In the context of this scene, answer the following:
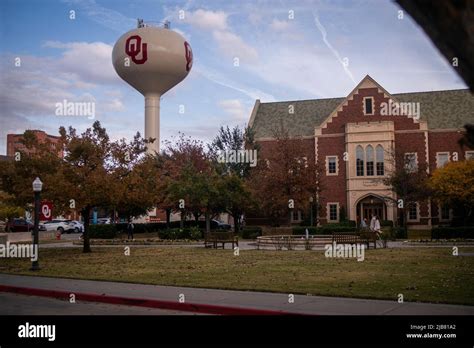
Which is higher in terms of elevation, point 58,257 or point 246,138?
point 246,138

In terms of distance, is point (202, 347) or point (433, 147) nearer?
point (202, 347)

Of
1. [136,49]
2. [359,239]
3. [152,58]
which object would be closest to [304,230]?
[359,239]

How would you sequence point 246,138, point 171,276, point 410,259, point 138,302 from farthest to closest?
1. point 246,138
2. point 410,259
3. point 171,276
4. point 138,302

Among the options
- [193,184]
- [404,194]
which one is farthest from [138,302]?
[404,194]

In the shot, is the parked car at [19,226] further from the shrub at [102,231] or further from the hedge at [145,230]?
the shrub at [102,231]

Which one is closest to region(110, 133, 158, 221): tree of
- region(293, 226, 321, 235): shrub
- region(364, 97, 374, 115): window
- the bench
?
the bench

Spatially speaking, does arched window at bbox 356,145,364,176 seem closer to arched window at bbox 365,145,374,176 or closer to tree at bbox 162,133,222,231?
arched window at bbox 365,145,374,176

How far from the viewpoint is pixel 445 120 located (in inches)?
2062

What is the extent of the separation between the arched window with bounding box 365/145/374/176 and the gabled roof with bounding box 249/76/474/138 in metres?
6.12

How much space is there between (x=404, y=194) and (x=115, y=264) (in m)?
26.2

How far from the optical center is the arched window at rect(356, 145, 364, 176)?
170 ft

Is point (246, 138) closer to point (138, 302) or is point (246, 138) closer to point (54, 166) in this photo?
point (54, 166)

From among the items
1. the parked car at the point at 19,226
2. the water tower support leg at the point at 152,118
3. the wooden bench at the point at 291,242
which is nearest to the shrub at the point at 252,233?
the wooden bench at the point at 291,242

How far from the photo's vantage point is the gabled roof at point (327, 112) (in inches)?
2067
